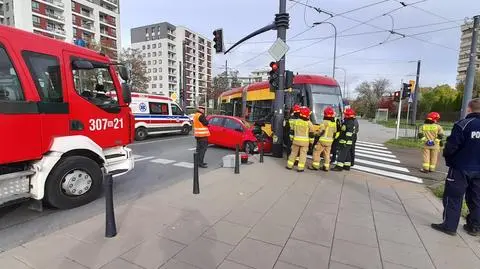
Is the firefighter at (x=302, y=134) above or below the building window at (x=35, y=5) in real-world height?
below

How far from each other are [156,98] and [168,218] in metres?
12.9

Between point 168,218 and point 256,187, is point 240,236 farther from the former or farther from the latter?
point 256,187

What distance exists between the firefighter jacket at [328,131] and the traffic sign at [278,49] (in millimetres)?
2693

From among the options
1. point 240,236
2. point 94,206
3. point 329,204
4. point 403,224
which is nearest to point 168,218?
point 240,236

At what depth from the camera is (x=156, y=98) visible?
1622 cm

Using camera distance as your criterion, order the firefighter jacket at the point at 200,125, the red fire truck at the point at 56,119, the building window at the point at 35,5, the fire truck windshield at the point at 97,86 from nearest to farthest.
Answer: the red fire truck at the point at 56,119
the fire truck windshield at the point at 97,86
the firefighter jacket at the point at 200,125
the building window at the point at 35,5

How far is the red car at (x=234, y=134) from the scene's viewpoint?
1160 centimetres

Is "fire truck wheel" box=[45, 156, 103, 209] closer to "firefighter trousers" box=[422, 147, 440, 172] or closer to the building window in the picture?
"firefighter trousers" box=[422, 147, 440, 172]

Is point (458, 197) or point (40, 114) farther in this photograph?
point (40, 114)

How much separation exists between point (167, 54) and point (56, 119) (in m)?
89.1

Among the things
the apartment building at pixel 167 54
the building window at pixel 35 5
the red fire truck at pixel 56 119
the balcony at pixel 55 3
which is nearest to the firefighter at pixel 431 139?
the red fire truck at pixel 56 119

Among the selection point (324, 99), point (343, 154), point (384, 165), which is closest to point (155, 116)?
point (324, 99)

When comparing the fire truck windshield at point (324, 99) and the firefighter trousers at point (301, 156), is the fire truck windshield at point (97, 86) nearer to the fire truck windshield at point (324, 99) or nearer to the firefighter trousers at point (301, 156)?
the firefighter trousers at point (301, 156)

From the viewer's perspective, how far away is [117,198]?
553 cm
